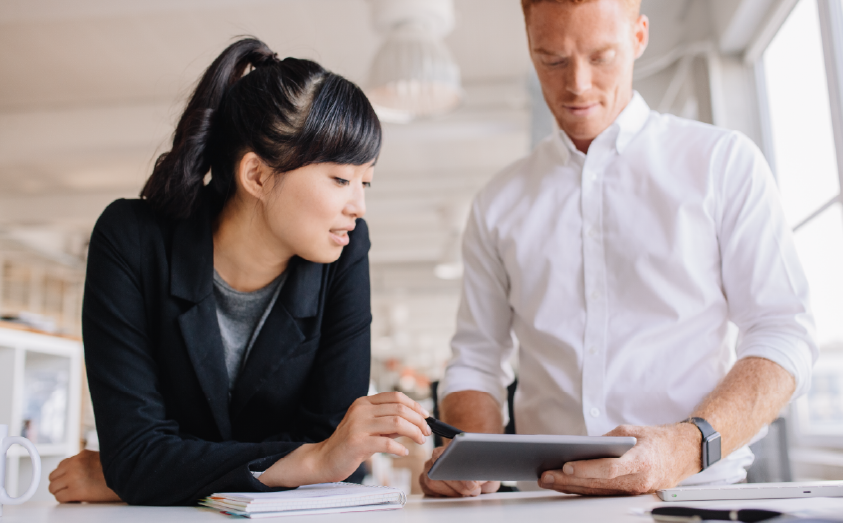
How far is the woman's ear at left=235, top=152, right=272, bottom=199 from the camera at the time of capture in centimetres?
138

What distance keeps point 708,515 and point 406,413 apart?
412mm

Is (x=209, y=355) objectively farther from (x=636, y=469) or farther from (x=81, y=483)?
(x=636, y=469)

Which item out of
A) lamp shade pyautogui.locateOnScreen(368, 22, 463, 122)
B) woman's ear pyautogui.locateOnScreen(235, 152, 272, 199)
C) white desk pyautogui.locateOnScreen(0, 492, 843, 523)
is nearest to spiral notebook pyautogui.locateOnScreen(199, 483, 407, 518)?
white desk pyautogui.locateOnScreen(0, 492, 843, 523)

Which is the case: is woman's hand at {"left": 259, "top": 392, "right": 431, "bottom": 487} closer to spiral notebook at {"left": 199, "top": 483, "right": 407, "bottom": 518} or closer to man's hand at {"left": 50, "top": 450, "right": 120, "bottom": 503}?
spiral notebook at {"left": 199, "top": 483, "right": 407, "bottom": 518}

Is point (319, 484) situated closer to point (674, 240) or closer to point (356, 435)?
point (356, 435)

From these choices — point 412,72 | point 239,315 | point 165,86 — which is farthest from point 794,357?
point 165,86

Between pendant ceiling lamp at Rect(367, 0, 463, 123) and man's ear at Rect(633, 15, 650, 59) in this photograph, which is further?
pendant ceiling lamp at Rect(367, 0, 463, 123)

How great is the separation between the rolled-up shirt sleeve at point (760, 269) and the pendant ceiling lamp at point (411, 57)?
86.7 inches

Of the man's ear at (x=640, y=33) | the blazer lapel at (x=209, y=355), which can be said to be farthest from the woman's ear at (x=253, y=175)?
the man's ear at (x=640, y=33)

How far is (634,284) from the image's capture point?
1515 mm

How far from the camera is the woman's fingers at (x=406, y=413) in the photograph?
40.0 inches

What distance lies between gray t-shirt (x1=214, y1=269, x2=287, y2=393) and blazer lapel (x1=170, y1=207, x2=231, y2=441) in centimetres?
8

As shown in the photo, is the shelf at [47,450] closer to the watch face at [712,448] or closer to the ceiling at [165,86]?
the ceiling at [165,86]

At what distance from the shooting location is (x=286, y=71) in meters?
1.40
